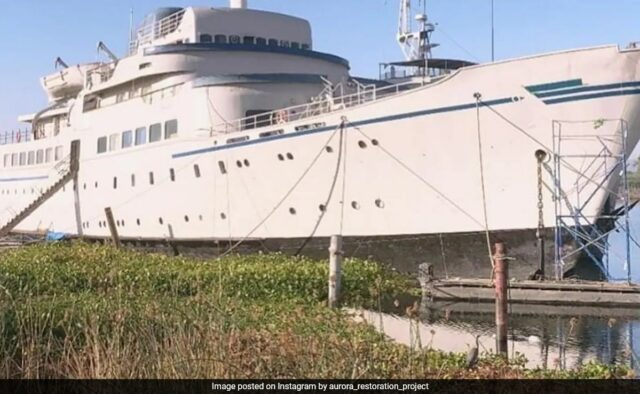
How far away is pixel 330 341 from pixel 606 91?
36.7 feet

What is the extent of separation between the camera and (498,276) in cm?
1021

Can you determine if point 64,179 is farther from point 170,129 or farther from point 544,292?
point 544,292

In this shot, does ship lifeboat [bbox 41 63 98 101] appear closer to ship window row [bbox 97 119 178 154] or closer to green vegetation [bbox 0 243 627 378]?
ship window row [bbox 97 119 178 154]

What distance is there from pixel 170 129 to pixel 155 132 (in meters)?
0.83

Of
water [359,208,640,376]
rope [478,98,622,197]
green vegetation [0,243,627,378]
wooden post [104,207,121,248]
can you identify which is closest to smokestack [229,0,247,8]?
wooden post [104,207,121,248]

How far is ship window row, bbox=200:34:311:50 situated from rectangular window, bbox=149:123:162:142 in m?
3.73

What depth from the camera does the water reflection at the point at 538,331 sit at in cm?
1069

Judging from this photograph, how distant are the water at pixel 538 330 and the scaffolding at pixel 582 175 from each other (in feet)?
6.02

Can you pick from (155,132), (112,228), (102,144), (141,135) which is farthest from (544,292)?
(102,144)

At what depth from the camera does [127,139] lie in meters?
25.1

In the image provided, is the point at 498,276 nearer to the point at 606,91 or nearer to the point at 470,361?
the point at 470,361

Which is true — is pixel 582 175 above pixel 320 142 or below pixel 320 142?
below

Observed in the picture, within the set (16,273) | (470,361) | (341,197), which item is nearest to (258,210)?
(341,197)

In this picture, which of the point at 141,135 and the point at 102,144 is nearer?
the point at 141,135
